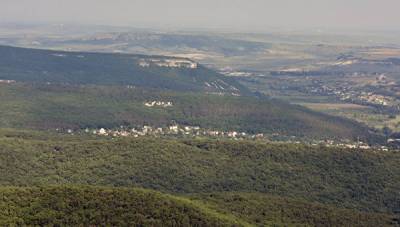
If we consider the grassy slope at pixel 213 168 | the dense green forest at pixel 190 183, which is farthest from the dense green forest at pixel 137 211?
the grassy slope at pixel 213 168

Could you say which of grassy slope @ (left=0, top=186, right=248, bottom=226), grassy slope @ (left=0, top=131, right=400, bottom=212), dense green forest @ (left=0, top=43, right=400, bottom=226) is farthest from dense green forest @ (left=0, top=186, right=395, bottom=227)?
grassy slope @ (left=0, top=131, right=400, bottom=212)

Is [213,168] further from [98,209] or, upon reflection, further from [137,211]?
[98,209]

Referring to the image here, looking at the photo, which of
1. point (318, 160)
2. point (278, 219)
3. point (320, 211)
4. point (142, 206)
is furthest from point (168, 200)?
point (318, 160)

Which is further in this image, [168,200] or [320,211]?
[320,211]

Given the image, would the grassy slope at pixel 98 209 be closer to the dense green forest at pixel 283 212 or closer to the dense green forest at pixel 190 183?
the dense green forest at pixel 190 183

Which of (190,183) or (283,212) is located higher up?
(283,212)

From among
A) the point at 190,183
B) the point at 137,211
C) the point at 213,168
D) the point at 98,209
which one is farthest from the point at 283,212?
the point at 213,168

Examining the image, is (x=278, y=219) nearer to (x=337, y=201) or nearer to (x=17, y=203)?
(x=337, y=201)
